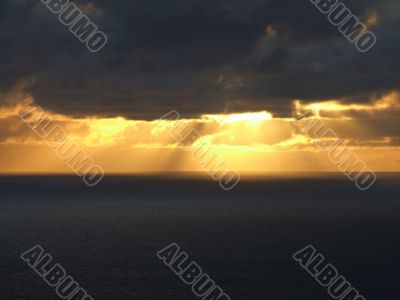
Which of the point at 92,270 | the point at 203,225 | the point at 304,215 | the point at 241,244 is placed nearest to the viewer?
the point at 92,270

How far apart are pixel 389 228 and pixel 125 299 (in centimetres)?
9050

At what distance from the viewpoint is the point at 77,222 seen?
17075 centimetres

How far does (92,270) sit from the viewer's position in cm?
9488

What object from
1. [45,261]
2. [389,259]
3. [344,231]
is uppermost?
[344,231]

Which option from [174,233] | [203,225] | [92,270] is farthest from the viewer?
[203,225]

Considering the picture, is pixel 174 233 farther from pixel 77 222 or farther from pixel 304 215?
pixel 304 215

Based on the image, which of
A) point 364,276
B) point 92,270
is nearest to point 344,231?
point 364,276

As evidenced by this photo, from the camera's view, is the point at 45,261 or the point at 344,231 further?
the point at 344,231

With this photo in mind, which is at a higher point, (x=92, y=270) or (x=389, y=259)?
(x=389, y=259)

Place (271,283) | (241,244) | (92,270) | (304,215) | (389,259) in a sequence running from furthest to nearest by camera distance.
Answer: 1. (304,215)
2. (241,244)
3. (389,259)
4. (92,270)
5. (271,283)

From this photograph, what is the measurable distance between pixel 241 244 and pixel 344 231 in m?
32.6

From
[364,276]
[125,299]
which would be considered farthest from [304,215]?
[125,299]

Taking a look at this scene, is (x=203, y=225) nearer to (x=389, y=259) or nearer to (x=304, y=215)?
(x=304, y=215)

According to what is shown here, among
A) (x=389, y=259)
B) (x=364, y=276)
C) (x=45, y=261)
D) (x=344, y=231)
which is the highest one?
(x=344, y=231)
